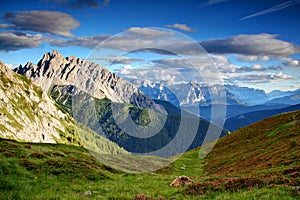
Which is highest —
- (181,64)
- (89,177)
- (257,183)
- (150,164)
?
(181,64)

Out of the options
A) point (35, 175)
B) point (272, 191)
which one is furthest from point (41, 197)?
point (272, 191)

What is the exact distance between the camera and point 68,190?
20.3 metres

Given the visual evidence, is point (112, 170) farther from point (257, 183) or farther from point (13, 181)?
point (257, 183)

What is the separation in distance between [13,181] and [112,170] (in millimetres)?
19389

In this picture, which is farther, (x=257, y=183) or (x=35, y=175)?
(x=35, y=175)

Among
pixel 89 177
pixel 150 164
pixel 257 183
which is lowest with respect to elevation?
pixel 150 164

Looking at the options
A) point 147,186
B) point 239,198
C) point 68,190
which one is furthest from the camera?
point 147,186

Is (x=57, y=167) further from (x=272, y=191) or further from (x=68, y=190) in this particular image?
(x=272, y=191)

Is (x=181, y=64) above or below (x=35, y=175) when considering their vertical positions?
above

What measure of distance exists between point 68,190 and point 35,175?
6.44 meters

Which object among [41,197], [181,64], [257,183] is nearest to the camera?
[41,197]

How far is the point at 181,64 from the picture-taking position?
2603cm

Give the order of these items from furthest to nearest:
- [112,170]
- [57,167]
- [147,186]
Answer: [112,170] → [57,167] → [147,186]

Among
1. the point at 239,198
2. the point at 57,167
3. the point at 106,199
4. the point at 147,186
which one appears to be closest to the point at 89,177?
the point at 57,167
